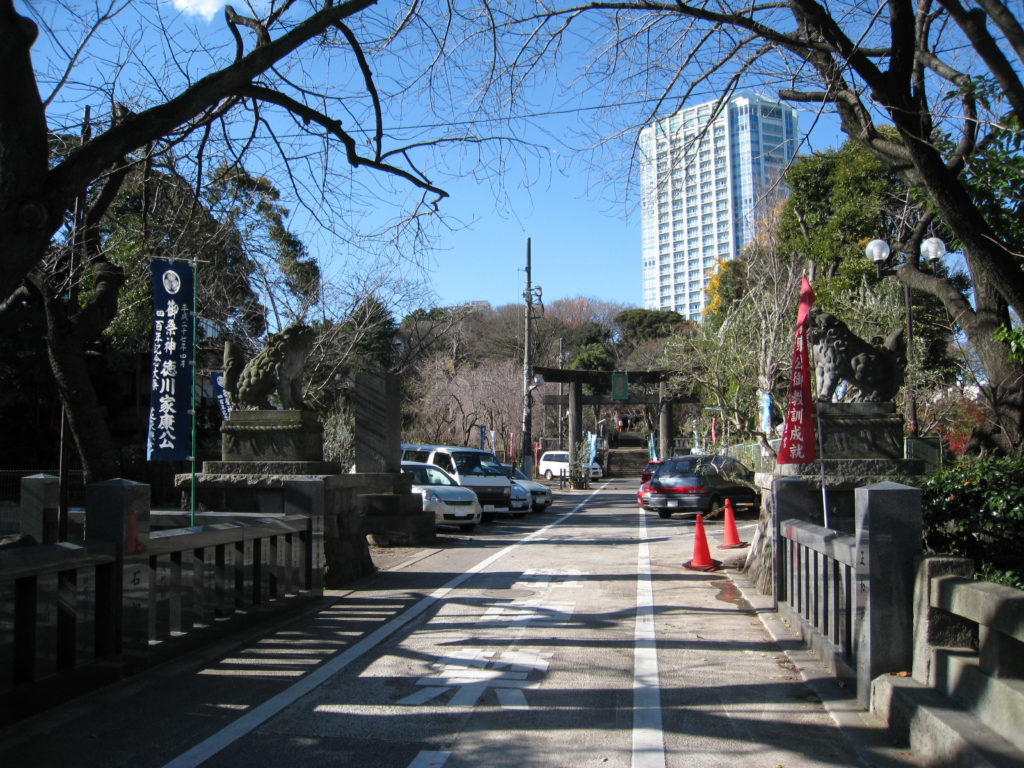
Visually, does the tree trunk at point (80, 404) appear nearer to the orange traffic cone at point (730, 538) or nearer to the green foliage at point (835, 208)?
the orange traffic cone at point (730, 538)

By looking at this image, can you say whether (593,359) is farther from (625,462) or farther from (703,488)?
(703,488)

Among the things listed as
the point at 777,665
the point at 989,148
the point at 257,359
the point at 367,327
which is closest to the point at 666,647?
the point at 777,665

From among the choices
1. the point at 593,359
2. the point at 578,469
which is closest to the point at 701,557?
the point at 578,469

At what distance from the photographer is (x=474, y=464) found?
21766 mm

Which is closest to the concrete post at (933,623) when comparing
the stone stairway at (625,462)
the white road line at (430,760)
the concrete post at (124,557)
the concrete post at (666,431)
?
the white road line at (430,760)

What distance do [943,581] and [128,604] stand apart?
518 cm

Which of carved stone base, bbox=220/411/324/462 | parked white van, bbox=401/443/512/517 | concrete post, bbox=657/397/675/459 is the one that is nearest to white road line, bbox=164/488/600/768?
carved stone base, bbox=220/411/324/462

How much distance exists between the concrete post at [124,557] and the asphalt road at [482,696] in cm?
31

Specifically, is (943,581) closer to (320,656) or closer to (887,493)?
(887,493)

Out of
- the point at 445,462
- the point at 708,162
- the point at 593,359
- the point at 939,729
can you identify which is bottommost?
the point at 939,729

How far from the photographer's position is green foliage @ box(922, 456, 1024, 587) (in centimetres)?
725

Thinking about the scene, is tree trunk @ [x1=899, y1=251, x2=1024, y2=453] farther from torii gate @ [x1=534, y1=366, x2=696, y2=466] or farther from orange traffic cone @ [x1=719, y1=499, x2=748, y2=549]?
torii gate @ [x1=534, y1=366, x2=696, y2=466]

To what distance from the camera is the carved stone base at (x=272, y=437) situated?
11.3 m

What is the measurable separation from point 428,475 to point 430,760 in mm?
15102
